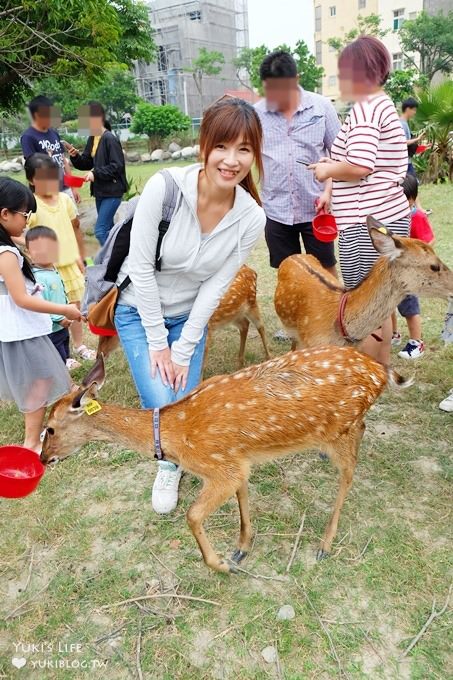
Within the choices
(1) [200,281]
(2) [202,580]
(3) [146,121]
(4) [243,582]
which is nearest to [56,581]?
(2) [202,580]

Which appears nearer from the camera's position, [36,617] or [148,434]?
[36,617]

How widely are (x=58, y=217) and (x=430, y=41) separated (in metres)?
41.9

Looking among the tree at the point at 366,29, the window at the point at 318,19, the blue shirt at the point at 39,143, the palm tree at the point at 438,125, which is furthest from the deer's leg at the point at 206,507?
the window at the point at 318,19

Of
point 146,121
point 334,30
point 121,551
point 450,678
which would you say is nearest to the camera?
point 450,678

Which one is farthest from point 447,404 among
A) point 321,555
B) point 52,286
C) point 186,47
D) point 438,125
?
point 186,47

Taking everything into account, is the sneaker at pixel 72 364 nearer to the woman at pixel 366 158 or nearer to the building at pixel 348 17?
the woman at pixel 366 158

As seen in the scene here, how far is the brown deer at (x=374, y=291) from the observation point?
2895mm

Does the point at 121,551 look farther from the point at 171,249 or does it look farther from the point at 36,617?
the point at 171,249

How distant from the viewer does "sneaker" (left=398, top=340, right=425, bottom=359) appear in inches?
159

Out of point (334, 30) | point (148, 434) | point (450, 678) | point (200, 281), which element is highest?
point (334, 30)

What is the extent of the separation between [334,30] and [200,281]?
5381cm

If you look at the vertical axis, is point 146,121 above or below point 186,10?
below

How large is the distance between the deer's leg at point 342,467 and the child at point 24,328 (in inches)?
58.1

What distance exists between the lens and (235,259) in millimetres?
2508
